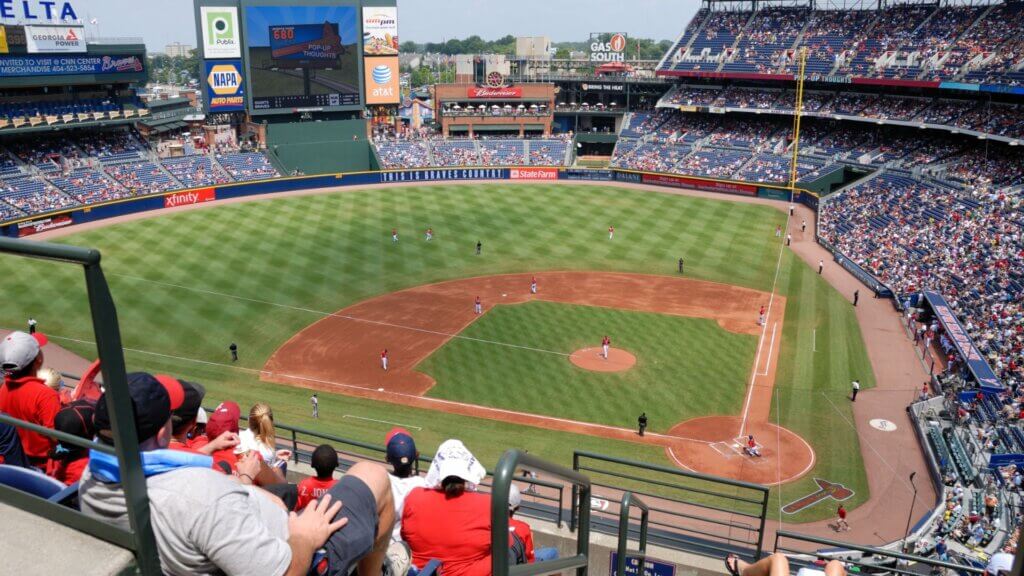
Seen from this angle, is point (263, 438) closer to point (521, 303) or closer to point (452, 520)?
point (452, 520)

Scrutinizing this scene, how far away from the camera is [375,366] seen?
29328mm

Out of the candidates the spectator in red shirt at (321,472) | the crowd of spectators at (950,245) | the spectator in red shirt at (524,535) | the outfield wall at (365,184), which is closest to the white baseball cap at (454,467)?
the spectator in red shirt at (524,535)

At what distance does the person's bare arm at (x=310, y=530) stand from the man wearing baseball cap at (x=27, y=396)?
10.6ft

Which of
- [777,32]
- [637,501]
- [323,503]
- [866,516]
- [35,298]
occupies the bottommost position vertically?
[866,516]

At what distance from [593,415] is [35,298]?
82.1 ft

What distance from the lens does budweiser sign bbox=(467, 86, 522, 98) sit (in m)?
77.1

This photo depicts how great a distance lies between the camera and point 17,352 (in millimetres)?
5633

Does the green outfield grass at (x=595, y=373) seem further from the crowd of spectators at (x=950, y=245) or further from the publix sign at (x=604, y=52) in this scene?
the publix sign at (x=604, y=52)

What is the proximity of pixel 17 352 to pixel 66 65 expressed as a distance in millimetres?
57684

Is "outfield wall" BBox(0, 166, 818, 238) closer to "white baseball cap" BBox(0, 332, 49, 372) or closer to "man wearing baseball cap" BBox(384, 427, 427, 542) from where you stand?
"white baseball cap" BBox(0, 332, 49, 372)

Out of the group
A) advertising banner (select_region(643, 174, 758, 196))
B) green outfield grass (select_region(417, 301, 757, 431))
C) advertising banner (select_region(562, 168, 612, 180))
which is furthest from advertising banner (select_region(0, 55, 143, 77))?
advertising banner (select_region(643, 174, 758, 196))

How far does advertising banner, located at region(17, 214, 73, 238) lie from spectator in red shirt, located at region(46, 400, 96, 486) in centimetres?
4594

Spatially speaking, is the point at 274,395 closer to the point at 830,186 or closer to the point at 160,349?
the point at 160,349

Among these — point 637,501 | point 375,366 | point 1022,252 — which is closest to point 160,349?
point 375,366
